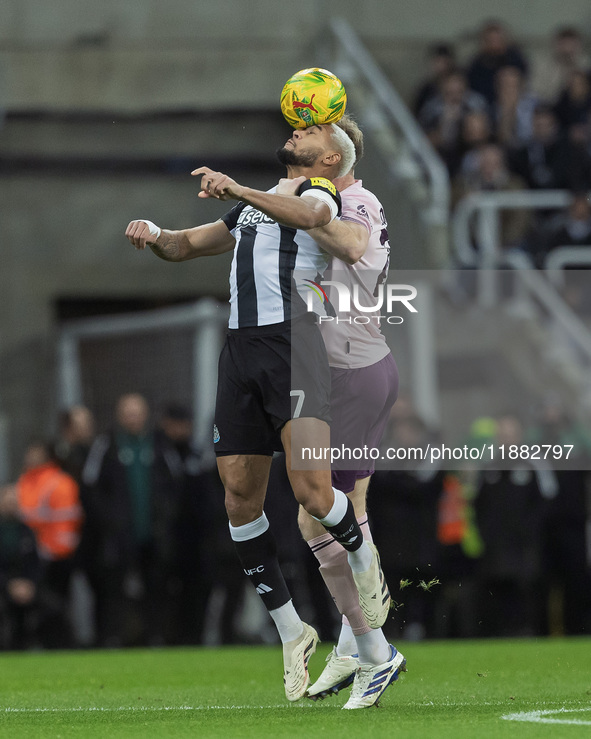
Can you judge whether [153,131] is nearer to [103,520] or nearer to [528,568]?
[103,520]

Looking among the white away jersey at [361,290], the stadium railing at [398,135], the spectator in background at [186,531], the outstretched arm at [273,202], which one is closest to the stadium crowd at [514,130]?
the stadium railing at [398,135]

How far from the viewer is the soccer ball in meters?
6.71

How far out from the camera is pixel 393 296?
763 centimetres

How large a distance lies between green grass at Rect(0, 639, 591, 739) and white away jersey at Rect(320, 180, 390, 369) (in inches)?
59.9

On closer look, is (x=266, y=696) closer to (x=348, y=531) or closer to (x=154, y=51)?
(x=348, y=531)

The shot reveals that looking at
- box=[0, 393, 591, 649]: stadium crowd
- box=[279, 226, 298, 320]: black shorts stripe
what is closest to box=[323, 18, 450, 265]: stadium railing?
box=[0, 393, 591, 649]: stadium crowd

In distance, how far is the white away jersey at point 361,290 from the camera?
22.5 ft

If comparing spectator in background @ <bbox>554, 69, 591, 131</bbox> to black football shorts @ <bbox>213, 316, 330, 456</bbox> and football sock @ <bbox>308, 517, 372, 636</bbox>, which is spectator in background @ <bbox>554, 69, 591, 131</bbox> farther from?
black football shorts @ <bbox>213, 316, 330, 456</bbox>

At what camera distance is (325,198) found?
6289 millimetres

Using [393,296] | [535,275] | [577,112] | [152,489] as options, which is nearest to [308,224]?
[393,296]

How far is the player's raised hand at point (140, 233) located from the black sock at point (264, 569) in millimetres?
1332

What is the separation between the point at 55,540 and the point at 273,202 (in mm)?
7612

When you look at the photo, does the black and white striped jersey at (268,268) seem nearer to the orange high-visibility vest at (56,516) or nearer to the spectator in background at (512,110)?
the orange high-visibility vest at (56,516)

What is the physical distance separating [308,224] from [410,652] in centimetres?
580
